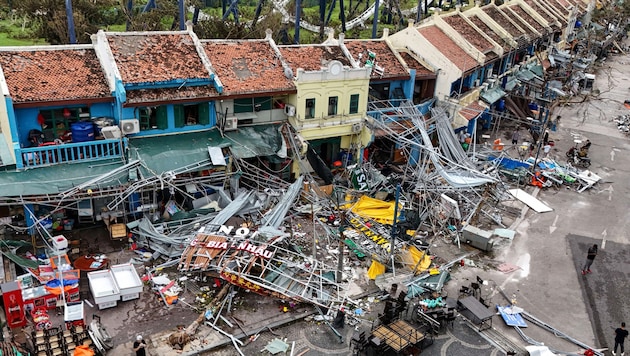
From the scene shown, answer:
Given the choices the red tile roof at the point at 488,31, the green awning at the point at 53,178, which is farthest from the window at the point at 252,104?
the red tile roof at the point at 488,31

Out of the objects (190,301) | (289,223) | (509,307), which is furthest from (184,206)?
(509,307)

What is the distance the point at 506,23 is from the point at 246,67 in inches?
1209

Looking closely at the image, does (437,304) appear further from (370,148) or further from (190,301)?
(370,148)

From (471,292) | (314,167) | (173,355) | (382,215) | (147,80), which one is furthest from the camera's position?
(314,167)

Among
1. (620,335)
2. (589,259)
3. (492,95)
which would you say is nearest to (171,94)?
(589,259)

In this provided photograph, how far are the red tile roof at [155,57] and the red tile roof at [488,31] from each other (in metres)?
27.3

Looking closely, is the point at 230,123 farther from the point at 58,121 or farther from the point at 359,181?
the point at 58,121

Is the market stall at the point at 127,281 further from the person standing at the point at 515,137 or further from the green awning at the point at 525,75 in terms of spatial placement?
the green awning at the point at 525,75

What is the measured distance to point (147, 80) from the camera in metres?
25.9

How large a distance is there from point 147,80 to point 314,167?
10402 millimetres

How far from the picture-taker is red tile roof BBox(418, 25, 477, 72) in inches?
1449

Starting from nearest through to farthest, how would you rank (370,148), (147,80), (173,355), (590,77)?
(173,355)
(147,80)
(370,148)
(590,77)

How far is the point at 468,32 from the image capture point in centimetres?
4259

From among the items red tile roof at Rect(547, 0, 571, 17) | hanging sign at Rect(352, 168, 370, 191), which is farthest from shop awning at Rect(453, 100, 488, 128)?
red tile roof at Rect(547, 0, 571, 17)
